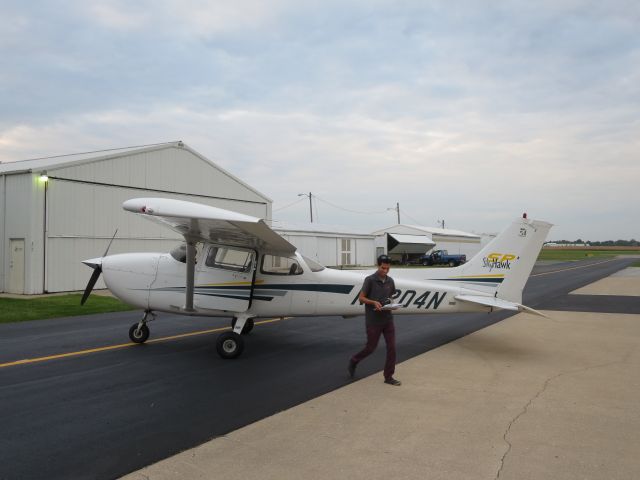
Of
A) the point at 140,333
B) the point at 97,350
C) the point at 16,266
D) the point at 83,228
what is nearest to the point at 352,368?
the point at 140,333

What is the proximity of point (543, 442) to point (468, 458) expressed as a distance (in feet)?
2.93

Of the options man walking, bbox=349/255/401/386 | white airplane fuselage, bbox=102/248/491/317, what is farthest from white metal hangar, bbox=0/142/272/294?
man walking, bbox=349/255/401/386

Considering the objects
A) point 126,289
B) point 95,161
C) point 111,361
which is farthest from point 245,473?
point 95,161

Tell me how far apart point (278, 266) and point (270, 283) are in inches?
13.6

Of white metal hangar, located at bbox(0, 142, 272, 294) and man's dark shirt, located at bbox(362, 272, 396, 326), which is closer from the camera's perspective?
man's dark shirt, located at bbox(362, 272, 396, 326)

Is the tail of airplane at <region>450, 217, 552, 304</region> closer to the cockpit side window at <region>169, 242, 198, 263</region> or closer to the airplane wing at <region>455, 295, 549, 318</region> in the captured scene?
the airplane wing at <region>455, 295, 549, 318</region>

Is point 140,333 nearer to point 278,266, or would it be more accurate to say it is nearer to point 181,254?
point 181,254

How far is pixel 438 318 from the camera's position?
1296 cm

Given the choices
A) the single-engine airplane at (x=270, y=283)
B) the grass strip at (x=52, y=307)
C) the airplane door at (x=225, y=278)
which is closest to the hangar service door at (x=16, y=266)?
the grass strip at (x=52, y=307)

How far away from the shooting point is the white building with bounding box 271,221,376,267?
34.7 m

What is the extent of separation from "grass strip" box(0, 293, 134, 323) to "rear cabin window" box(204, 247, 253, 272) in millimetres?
6492

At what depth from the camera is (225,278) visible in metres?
8.62

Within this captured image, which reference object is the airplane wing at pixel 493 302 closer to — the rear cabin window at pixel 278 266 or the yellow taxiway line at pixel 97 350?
the rear cabin window at pixel 278 266

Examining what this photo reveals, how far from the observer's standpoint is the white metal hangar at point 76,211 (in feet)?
58.9
